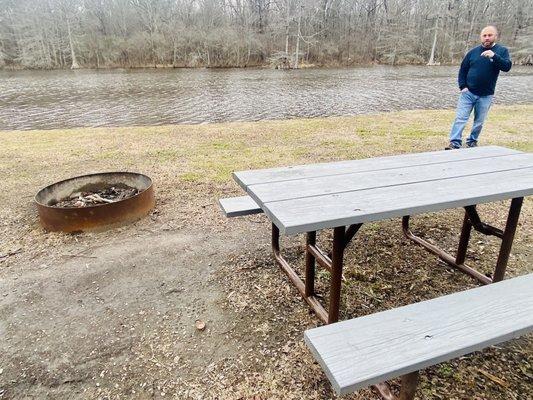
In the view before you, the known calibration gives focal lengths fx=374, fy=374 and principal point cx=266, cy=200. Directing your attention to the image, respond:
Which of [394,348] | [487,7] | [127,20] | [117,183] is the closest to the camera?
[394,348]

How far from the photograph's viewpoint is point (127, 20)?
119ft

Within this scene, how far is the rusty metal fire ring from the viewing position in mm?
Result: 3160

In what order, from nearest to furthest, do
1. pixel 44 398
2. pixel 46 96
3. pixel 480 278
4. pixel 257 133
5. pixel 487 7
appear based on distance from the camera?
pixel 44 398 < pixel 480 278 < pixel 257 133 < pixel 46 96 < pixel 487 7

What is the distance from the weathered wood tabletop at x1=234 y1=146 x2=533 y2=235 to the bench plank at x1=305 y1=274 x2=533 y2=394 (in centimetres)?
41

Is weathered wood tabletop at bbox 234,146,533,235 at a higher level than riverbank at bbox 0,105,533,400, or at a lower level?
higher

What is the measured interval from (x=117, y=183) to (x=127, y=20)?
1517 inches

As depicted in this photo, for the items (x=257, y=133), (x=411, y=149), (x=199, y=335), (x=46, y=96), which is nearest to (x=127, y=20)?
(x=46, y=96)

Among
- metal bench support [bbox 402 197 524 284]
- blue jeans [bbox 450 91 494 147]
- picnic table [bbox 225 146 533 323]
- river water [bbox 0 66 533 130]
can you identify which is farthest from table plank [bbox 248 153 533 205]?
river water [bbox 0 66 533 130]

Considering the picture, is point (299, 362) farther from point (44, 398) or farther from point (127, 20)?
point (127, 20)

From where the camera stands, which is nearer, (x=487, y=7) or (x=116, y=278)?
(x=116, y=278)

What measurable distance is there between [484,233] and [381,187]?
3.30 ft

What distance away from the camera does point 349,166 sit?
2307 mm

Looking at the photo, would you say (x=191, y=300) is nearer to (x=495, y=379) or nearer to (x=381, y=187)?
(x=381, y=187)

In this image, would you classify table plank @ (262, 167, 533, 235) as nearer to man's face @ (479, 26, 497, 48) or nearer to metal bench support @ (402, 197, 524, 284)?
metal bench support @ (402, 197, 524, 284)
